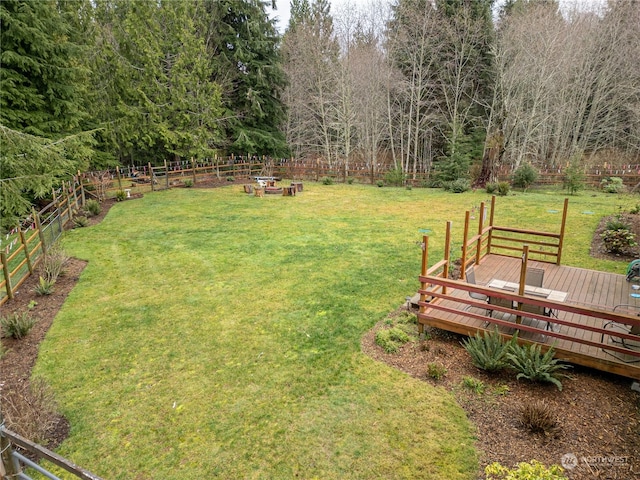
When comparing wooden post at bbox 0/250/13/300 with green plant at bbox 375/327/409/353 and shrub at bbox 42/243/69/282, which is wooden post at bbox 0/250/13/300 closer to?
shrub at bbox 42/243/69/282

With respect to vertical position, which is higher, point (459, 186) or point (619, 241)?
point (459, 186)

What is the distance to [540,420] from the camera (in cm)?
385

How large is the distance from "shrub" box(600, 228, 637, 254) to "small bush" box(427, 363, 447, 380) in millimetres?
7156

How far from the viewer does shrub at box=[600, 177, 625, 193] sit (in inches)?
693

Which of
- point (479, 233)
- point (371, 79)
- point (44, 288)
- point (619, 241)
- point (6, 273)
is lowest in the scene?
point (44, 288)

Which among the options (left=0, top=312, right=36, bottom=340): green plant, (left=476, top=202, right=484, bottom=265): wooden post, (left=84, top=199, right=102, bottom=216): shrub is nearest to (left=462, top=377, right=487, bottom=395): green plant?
(left=476, top=202, right=484, bottom=265): wooden post

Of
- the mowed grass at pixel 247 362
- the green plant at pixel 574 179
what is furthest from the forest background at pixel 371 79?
the mowed grass at pixel 247 362

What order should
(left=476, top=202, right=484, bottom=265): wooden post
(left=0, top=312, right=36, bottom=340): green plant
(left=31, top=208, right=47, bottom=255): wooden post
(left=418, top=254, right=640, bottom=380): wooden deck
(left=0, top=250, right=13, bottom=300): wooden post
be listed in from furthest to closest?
(left=31, top=208, right=47, bottom=255): wooden post
(left=476, top=202, right=484, bottom=265): wooden post
(left=0, top=250, right=13, bottom=300): wooden post
(left=0, top=312, right=36, bottom=340): green plant
(left=418, top=254, right=640, bottom=380): wooden deck

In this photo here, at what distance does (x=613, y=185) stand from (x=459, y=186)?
6.99 meters

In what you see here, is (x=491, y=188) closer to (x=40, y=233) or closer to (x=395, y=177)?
(x=395, y=177)

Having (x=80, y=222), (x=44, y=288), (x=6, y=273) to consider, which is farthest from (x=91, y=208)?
(x=6, y=273)

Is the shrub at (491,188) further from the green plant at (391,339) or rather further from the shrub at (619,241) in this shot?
the green plant at (391,339)

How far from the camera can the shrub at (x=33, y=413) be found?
12.6ft

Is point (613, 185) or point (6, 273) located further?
point (613, 185)
